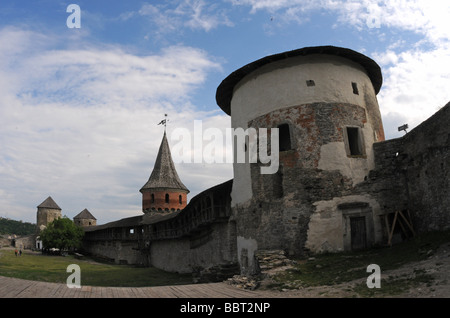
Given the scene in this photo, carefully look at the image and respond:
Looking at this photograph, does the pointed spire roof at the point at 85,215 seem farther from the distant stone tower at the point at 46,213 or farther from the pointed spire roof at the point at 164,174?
the pointed spire roof at the point at 164,174

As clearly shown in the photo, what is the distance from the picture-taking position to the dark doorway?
14.0m

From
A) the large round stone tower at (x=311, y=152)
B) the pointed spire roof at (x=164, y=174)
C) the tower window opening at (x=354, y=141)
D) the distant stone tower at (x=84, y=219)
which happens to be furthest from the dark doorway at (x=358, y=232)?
the distant stone tower at (x=84, y=219)

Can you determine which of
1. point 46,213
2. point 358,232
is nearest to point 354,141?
point 358,232

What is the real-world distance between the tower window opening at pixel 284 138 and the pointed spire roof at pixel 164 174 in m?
26.7

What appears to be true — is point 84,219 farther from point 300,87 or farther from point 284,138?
point 300,87

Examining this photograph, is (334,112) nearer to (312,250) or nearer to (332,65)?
(332,65)

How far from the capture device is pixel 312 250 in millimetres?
13766

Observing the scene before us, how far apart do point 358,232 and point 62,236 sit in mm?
41627

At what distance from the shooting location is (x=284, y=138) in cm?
1673

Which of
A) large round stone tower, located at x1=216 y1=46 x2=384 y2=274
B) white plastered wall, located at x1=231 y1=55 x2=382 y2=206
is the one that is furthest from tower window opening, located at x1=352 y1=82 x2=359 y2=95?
white plastered wall, located at x1=231 y1=55 x2=382 y2=206

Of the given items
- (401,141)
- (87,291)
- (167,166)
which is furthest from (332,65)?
(167,166)

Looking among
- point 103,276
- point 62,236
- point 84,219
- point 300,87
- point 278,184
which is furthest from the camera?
point 84,219

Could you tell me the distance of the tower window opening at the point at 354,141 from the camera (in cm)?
1538
